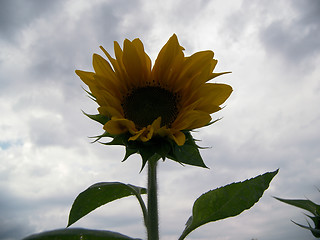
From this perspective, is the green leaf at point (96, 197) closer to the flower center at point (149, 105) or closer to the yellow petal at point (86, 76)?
the flower center at point (149, 105)

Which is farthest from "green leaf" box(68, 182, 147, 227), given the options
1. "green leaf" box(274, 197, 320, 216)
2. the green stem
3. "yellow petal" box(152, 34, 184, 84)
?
"green leaf" box(274, 197, 320, 216)

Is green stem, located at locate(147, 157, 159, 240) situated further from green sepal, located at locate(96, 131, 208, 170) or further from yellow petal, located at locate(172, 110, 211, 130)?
yellow petal, located at locate(172, 110, 211, 130)

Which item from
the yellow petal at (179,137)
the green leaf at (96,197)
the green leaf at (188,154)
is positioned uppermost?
the yellow petal at (179,137)

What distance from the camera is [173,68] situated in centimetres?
191

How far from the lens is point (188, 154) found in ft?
5.39

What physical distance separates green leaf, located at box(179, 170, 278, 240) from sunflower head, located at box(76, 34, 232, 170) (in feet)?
0.61

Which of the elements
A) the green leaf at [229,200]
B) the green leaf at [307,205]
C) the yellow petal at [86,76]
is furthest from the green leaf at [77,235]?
the green leaf at [307,205]

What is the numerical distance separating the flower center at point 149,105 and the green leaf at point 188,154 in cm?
24

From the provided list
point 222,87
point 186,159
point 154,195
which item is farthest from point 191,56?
point 154,195

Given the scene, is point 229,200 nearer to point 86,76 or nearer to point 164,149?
point 164,149

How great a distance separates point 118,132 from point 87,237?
610 millimetres

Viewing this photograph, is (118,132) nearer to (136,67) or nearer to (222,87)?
(136,67)

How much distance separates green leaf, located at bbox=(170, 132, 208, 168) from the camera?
5.32ft

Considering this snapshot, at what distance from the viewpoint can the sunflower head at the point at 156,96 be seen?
1.64 meters
